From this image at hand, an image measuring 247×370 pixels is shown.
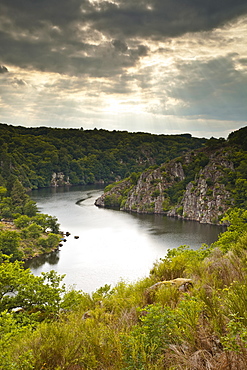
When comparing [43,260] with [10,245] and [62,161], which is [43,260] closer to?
[10,245]

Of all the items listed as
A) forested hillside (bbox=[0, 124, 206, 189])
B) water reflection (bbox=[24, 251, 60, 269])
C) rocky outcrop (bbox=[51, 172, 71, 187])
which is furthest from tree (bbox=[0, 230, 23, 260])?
rocky outcrop (bbox=[51, 172, 71, 187])

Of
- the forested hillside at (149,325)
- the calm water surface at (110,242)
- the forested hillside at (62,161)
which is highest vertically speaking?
the forested hillside at (62,161)

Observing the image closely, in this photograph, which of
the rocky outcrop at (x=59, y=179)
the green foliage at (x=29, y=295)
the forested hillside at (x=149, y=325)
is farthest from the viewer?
the rocky outcrop at (x=59, y=179)

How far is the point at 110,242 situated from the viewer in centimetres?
5291

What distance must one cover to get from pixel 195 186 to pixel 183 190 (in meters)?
3.93

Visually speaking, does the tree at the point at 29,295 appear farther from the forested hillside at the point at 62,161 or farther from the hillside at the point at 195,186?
the forested hillside at the point at 62,161

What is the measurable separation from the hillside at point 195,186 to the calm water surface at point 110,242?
20.9ft

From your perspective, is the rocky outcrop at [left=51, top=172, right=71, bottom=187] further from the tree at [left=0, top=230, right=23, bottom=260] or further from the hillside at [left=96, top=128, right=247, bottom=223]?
the tree at [left=0, top=230, right=23, bottom=260]

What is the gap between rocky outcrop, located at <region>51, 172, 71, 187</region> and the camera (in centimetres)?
14621

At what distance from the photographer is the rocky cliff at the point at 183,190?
252 ft

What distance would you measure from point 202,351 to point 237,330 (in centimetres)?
58

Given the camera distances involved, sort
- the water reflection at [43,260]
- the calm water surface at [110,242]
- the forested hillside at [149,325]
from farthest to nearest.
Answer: the water reflection at [43,260] → the calm water surface at [110,242] → the forested hillside at [149,325]

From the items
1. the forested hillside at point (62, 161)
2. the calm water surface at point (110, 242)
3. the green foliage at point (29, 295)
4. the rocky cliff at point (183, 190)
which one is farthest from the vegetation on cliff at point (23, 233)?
the forested hillside at point (62, 161)

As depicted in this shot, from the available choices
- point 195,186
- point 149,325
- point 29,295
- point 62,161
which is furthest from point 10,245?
point 62,161
